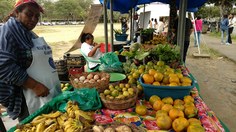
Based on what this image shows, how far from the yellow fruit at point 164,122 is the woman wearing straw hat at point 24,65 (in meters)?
1.16

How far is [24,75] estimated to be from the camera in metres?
1.80

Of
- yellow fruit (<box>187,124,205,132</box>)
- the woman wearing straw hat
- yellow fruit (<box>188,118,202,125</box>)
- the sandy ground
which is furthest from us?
the sandy ground

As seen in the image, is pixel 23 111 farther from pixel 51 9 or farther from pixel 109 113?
pixel 51 9

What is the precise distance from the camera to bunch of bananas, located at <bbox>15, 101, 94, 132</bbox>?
4.68 feet

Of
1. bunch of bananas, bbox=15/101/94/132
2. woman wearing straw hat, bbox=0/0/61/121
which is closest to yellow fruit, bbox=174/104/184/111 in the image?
bunch of bananas, bbox=15/101/94/132

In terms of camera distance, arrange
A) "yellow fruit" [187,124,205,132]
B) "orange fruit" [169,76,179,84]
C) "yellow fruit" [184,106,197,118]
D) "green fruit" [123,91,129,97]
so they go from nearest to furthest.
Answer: "yellow fruit" [187,124,205,132], "yellow fruit" [184,106,197,118], "green fruit" [123,91,129,97], "orange fruit" [169,76,179,84]

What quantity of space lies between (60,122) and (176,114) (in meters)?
0.93

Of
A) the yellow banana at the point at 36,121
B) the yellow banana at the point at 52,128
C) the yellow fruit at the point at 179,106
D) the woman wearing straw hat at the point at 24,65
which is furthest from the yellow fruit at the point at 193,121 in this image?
the woman wearing straw hat at the point at 24,65

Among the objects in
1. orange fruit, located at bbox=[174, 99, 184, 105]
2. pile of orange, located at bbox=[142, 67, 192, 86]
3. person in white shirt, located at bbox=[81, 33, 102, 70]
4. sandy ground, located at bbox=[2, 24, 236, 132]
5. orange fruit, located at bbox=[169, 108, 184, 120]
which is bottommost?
sandy ground, located at bbox=[2, 24, 236, 132]

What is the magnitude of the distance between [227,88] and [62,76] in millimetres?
4441

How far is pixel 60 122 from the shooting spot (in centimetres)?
155

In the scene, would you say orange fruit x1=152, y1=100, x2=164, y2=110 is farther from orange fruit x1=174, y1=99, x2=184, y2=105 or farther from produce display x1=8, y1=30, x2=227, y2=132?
orange fruit x1=174, y1=99, x2=184, y2=105

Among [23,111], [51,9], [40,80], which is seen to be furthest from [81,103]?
[51,9]

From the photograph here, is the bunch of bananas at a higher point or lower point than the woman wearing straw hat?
lower
